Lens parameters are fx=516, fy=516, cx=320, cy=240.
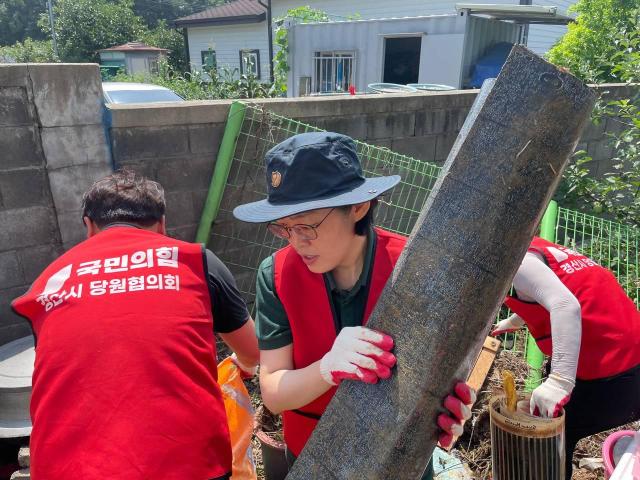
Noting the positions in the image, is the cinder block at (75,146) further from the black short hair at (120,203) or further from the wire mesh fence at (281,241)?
the black short hair at (120,203)

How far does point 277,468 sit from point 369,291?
162cm

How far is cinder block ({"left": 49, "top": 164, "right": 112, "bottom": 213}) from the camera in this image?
3.19m

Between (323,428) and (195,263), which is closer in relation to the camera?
(323,428)

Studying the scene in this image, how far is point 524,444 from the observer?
5.28 ft

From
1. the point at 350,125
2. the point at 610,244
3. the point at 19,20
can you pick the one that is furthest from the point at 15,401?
the point at 19,20

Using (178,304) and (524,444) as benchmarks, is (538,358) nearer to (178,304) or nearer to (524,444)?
(524,444)

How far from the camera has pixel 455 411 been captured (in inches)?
46.3

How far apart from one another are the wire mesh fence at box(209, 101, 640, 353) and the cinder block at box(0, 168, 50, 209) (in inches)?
45.5

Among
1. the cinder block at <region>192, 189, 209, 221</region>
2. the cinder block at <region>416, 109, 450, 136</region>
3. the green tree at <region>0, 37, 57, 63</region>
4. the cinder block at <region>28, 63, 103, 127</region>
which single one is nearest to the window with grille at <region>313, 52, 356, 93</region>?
the cinder block at <region>416, 109, 450, 136</region>

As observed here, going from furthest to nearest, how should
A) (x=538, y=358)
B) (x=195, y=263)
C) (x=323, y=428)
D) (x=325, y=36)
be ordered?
1. (x=325, y=36)
2. (x=538, y=358)
3. (x=195, y=263)
4. (x=323, y=428)

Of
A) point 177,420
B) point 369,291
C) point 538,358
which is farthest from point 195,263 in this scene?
A: point 538,358

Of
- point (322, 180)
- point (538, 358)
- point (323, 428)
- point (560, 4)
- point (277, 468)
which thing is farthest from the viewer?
point (560, 4)

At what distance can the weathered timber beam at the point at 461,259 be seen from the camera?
3.35ft

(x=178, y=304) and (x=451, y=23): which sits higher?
(x=451, y=23)
